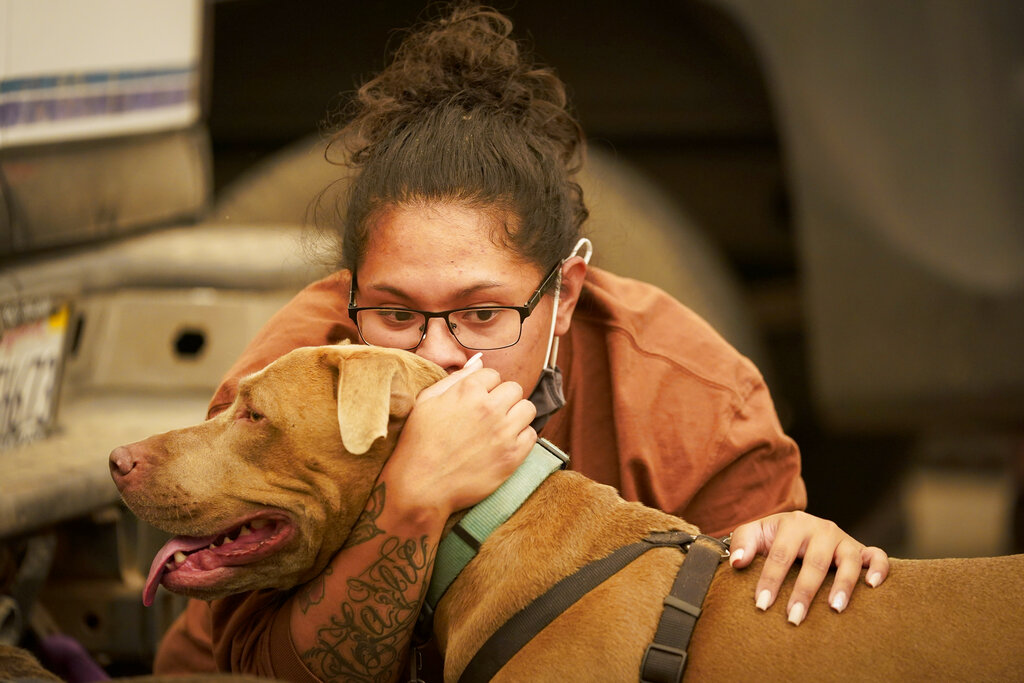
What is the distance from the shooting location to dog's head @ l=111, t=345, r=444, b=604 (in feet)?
7.08

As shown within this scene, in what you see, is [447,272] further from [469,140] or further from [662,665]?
[662,665]

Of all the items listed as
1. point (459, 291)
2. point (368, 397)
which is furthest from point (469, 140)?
point (368, 397)

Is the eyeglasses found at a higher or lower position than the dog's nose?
higher

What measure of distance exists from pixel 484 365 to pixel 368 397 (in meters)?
0.40

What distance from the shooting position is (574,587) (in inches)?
84.7

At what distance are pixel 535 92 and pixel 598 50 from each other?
5.63 feet

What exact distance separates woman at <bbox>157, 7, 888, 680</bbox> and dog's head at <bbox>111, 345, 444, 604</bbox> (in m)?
0.07

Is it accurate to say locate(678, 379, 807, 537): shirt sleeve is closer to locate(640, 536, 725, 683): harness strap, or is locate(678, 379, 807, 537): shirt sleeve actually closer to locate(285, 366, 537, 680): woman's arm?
locate(640, 536, 725, 683): harness strap

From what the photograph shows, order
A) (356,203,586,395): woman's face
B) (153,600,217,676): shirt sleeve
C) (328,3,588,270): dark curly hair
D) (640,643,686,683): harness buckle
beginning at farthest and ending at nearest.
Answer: (153,600,217,676): shirt sleeve → (328,3,588,270): dark curly hair → (356,203,586,395): woman's face → (640,643,686,683): harness buckle

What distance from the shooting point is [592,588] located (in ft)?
7.07

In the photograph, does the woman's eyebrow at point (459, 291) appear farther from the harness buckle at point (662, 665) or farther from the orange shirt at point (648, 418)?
the harness buckle at point (662, 665)

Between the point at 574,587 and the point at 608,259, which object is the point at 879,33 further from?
the point at 574,587

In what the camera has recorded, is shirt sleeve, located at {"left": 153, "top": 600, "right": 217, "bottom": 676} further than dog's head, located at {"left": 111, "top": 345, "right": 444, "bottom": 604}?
Yes

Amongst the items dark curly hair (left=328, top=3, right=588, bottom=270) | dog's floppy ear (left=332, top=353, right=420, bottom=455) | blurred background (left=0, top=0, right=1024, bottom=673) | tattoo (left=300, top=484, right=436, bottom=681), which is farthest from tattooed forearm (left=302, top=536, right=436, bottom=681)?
blurred background (left=0, top=0, right=1024, bottom=673)
